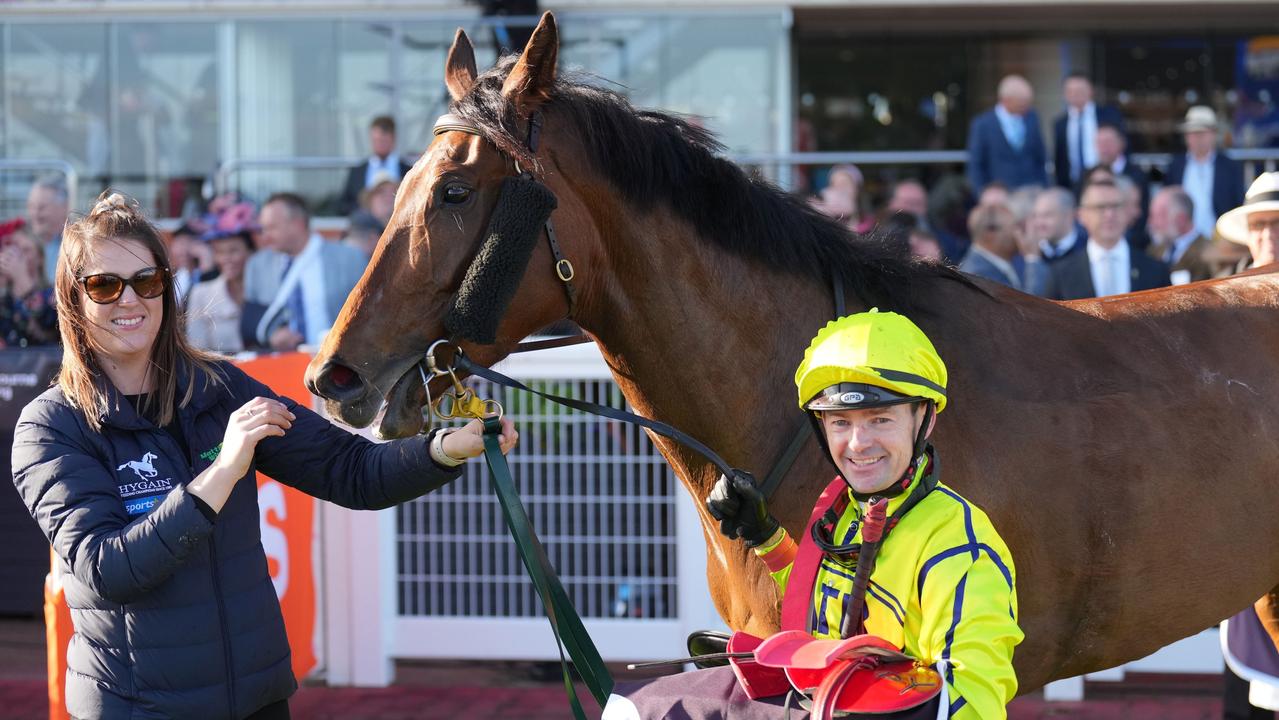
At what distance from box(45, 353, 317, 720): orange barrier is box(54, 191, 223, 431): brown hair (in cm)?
170

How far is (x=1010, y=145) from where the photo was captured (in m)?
8.56

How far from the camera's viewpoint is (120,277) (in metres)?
2.46

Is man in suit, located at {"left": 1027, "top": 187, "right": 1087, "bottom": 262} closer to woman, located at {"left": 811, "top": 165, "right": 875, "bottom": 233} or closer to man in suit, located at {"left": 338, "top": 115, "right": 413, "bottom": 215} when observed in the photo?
woman, located at {"left": 811, "top": 165, "right": 875, "bottom": 233}

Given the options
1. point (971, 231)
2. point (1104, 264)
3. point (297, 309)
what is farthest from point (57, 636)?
point (971, 231)

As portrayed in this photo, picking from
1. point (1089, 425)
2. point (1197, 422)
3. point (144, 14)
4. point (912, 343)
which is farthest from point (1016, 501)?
point (144, 14)

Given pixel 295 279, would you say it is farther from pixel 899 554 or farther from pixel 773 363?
pixel 899 554

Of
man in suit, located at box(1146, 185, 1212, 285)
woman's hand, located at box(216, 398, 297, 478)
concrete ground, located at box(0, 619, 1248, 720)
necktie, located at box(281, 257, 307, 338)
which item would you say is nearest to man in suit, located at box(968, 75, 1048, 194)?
man in suit, located at box(1146, 185, 1212, 285)

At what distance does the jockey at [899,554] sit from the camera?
1.85 metres

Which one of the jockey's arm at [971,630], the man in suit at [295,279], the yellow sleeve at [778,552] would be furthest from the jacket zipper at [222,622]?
the man in suit at [295,279]

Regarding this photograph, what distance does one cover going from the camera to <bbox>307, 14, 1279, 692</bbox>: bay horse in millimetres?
2545

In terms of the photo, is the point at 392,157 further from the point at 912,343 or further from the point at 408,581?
the point at 912,343

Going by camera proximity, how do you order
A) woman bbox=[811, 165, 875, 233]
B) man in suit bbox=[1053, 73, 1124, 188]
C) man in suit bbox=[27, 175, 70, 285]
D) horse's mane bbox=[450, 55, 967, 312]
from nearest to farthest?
horse's mane bbox=[450, 55, 967, 312]
woman bbox=[811, 165, 875, 233]
man in suit bbox=[27, 175, 70, 285]
man in suit bbox=[1053, 73, 1124, 188]

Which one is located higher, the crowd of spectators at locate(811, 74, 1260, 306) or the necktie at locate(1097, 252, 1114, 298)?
the crowd of spectators at locate(811, 74, 1260, 306)

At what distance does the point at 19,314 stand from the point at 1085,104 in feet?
22.3
